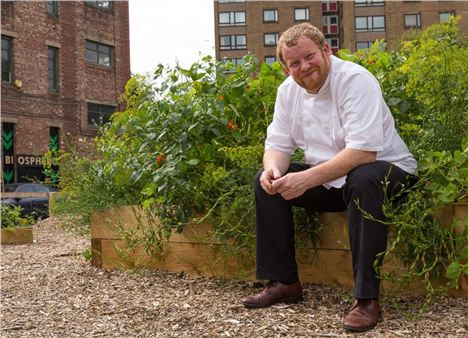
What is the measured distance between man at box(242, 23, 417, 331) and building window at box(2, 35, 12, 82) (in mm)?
19250

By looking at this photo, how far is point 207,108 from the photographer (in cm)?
354

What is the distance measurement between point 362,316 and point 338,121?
858 mm

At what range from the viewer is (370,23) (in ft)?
155

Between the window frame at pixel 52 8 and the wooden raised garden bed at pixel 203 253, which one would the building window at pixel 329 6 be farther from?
the wooden raised garden bed at pixel 203 253

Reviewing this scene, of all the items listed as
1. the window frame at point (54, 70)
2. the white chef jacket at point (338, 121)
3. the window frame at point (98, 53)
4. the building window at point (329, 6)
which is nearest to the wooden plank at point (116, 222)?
the white chef jacket at point (338, 121)

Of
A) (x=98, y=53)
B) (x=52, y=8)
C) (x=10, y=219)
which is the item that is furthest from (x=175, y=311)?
(x=98, y=53)

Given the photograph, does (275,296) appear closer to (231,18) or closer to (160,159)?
(160,159)

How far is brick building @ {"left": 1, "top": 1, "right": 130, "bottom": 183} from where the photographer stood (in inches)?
813

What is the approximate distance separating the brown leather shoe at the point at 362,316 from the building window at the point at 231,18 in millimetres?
49737

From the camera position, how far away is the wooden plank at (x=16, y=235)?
7.06 metres

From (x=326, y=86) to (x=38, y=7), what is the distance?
20817 millimetres

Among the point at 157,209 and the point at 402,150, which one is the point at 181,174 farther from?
the point at 402,150

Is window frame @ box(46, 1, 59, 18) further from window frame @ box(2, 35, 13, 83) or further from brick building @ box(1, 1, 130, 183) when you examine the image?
window frame @ box(2, 35, 13, 83)

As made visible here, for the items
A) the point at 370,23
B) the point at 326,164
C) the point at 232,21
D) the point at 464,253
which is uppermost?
the point at 232,21
